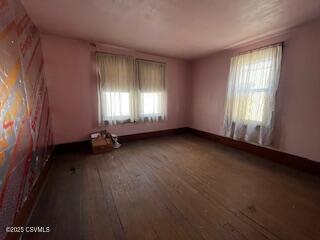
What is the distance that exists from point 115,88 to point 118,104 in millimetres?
389

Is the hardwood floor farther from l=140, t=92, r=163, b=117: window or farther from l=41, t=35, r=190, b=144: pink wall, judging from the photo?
l=140, t=92, r=163, b=117: window

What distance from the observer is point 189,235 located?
1153 mm

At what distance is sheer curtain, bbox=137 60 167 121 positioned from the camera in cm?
356

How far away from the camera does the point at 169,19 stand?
6.59ft

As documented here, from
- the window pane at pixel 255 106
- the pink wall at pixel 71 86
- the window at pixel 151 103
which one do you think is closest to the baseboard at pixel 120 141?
the pink wall at pixel 71 86

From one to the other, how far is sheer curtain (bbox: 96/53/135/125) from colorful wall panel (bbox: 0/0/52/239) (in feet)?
4.09

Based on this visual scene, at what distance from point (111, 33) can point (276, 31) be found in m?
2.94

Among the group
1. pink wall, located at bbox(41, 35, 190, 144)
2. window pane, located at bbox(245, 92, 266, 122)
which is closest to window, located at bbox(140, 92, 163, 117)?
pink wall, located at bbox(41, 35, 190, 144)

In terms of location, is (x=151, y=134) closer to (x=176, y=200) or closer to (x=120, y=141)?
(x=120, y=141)

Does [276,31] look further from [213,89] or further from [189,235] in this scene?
[189,235]

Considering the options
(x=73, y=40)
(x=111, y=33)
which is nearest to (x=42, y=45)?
(x=73, y=40)

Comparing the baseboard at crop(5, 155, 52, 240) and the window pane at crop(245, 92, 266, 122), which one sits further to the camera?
the window pane at crop(245, 92, 266, 122)

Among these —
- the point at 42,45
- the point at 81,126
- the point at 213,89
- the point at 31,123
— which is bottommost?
the point at 81,126

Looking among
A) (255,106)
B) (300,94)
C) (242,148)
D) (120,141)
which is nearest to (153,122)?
(120,141)
